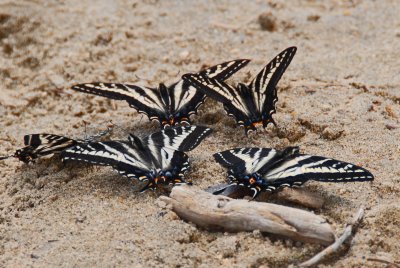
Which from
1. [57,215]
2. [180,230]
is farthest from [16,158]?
[180,230]

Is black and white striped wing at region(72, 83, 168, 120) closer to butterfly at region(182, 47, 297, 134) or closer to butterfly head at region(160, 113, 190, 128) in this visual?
butterfly head at region(160, 113, 190, 128)

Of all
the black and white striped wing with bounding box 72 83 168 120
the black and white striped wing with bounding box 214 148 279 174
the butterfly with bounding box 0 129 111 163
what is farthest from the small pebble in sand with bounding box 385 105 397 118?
the butterfly with bounding box 0 129 111 163

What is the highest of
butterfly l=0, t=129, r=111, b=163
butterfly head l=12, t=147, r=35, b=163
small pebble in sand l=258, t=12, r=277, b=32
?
small pebble in sand l=258, t=12, r=277, b=32

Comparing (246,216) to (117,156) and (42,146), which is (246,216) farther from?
(42,146)

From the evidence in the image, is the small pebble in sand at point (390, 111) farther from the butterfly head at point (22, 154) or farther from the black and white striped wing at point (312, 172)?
the butterfly head at point (22, 154)

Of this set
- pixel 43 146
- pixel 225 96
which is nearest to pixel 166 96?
pixel 225 96
